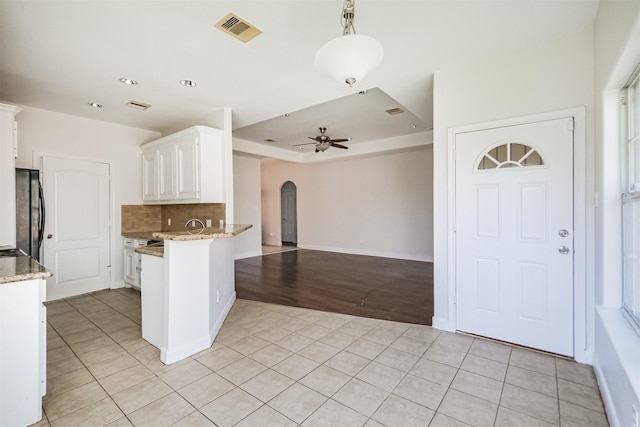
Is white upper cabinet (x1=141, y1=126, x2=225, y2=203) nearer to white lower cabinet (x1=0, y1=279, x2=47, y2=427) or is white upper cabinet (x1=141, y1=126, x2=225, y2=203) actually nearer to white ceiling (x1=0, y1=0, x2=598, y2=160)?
white ceiling (x1=0, y1=0, x2=598, y2=160)

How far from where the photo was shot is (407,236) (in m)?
7.30

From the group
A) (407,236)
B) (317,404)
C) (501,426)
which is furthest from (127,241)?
(407,236)

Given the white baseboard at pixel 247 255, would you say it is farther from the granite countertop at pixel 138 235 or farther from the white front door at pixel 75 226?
the white front door at pixel 75 226

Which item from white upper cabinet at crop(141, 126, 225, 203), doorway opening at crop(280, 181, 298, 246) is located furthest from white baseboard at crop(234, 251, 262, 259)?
white upper cabinet at crop(141, 126, 225, 203)

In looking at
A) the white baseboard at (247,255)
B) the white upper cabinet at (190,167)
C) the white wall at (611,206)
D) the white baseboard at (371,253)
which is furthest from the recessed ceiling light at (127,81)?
the white baseboard at (371,253)

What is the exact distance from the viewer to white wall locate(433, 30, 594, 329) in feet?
7.95

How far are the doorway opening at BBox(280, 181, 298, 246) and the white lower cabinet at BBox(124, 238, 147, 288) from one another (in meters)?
5.72

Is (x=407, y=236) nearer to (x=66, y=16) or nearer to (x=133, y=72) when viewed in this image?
(x=133, y=72)

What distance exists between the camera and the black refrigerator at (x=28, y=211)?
11.4 feet

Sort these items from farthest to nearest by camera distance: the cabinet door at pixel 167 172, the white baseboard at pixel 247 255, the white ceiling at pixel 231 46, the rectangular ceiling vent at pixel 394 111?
the white baseboard at pixel 247 255 < the rectangular ceiling vent at pixel 394 111 < the cabinet door at pixel 167 172 < the white ceiling at pixel 231 46

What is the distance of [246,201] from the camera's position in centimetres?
778

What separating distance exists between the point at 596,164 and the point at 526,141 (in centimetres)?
53

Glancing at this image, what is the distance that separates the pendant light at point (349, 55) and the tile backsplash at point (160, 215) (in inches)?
127

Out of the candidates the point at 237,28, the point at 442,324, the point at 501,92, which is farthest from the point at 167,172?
the point at 501,92
